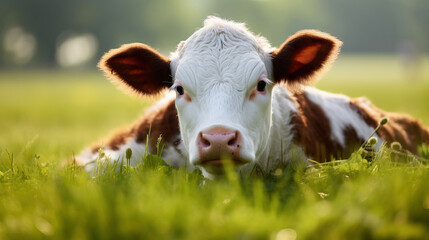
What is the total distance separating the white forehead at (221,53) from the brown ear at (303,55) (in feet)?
0.43

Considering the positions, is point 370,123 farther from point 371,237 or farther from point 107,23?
point 107,23

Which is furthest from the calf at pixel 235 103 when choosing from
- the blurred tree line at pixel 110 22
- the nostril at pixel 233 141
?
the blurred tree line at pixel 110 22

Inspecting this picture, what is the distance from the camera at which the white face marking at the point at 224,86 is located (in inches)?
146

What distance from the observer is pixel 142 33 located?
7275cm

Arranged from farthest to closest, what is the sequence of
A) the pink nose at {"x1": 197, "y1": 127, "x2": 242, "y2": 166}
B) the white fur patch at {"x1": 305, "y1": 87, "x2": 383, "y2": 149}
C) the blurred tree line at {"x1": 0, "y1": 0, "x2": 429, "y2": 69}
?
the blurred tree line at {"x1": 0, "y1": 0, "x2": 429, "y2": 69} < the white fur patch at {"x1": 305, "y1": 87, "x2": 383, "y2": 149} < the pink nose at {"x1": 197, "y1": 127, "x2": 242, "y2": 166}

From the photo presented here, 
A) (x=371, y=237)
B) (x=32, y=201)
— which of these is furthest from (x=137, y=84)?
(x=371, y=237)

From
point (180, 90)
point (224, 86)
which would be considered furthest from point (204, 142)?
point (180, 90)

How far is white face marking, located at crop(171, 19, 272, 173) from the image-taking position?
3703 millimetres

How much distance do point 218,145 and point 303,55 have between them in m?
1.57

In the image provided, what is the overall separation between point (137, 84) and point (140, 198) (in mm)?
2298

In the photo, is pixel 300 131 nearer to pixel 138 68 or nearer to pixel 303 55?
pixel 303 55

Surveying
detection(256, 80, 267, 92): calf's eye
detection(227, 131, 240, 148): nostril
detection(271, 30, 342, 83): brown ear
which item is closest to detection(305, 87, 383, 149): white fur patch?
detection(271, 30, 342, 83): brown ear

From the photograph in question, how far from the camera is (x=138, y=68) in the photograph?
15.1 ft

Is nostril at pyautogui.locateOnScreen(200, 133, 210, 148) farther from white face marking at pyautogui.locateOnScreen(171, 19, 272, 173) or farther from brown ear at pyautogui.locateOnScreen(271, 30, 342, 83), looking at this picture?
brown ear at pyautogui.locateOnScreen(271, 30, 342, 83)
